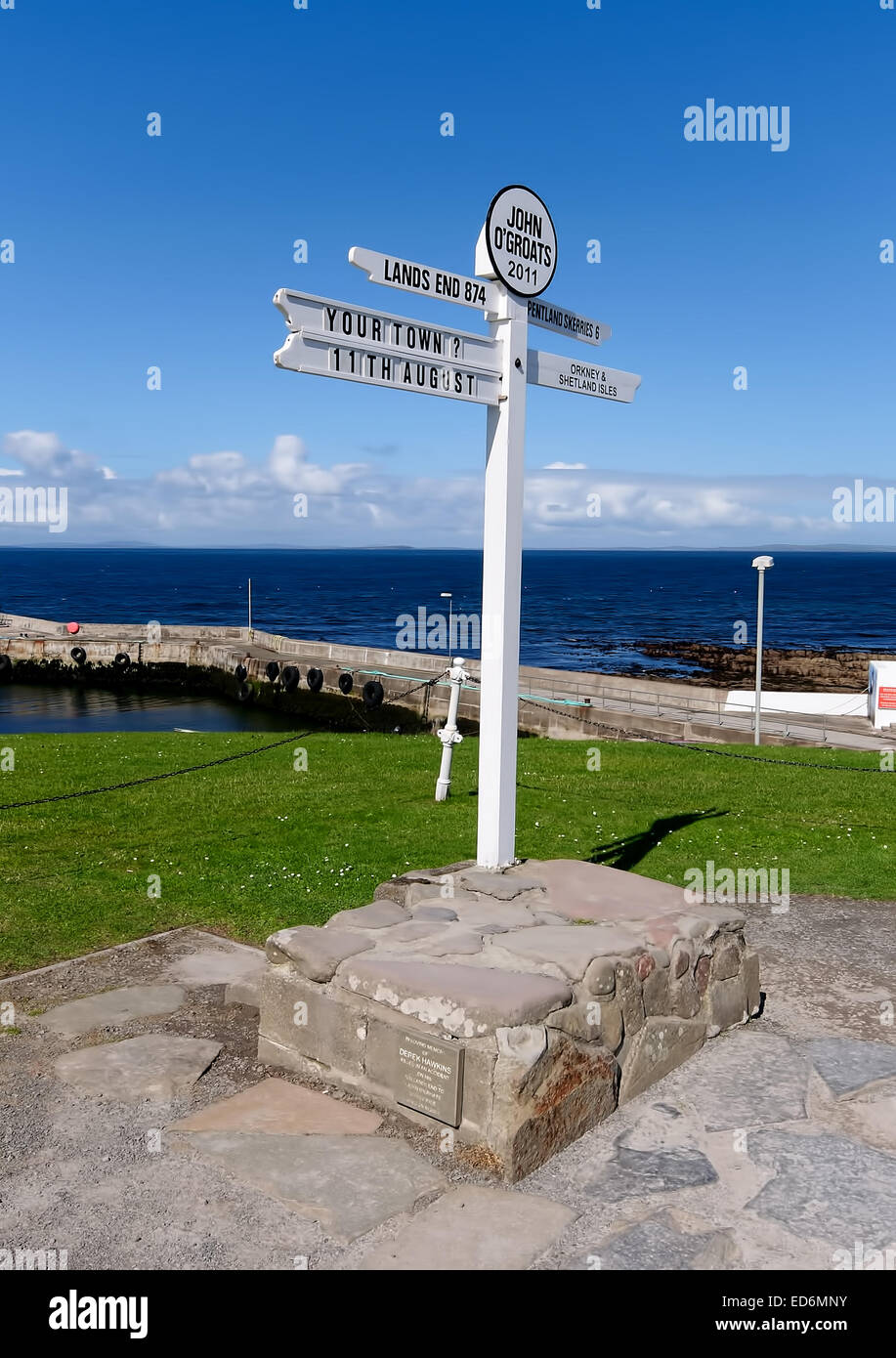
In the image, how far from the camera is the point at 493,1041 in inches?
188

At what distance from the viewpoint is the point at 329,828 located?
10.9 m

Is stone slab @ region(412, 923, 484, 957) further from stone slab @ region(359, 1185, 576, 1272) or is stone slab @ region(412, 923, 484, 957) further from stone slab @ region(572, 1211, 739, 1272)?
stone slab @ region(572, 1211, 739, 1272)

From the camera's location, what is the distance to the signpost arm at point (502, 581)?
7441mm

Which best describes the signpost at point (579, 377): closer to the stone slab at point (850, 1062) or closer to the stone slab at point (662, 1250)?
the stone slab at point (850, 1062)

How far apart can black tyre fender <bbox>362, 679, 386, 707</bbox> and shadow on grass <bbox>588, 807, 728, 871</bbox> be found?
32540mm

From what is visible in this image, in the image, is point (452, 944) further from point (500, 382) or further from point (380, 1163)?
point (500, 382)

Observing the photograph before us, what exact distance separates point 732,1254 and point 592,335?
21.5 feet

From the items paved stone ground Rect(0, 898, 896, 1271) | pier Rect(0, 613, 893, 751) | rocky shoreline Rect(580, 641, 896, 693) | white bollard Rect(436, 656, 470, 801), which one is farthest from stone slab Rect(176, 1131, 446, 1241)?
rocky shoreline Rect(580, 641, 896, 693)

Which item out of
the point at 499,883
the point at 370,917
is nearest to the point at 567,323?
the point at 499,883

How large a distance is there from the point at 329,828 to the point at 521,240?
613cm

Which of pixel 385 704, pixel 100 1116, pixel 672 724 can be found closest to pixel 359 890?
pixel 100 1116

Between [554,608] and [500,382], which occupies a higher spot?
[554,608]
